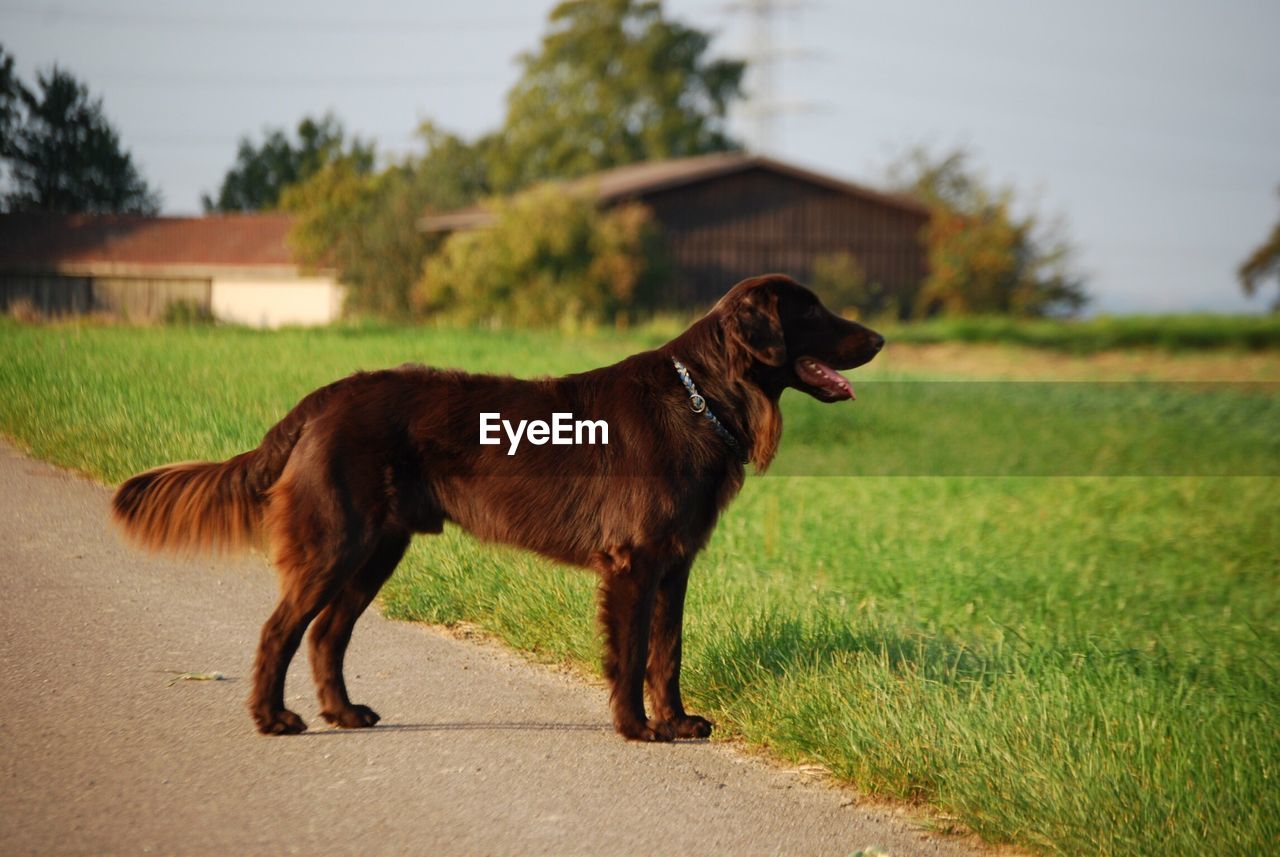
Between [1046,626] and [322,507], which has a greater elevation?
[322,507]

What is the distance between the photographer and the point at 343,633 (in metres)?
5.07

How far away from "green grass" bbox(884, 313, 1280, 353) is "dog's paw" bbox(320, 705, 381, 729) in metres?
29.0

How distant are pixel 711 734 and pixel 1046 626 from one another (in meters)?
4.67

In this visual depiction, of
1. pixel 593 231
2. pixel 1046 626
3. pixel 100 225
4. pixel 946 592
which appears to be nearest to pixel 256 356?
pixel 100 225

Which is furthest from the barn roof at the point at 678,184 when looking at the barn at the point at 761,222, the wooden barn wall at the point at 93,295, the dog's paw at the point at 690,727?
the dog's paw at the point at 690,727

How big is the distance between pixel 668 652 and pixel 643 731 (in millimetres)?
353

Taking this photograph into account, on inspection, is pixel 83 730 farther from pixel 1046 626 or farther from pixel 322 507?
pixel 1046 626

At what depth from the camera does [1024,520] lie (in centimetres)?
1431

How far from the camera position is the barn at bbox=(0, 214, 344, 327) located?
15.9 meters

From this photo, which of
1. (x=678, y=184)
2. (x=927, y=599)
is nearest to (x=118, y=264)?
(x=927, y=599)

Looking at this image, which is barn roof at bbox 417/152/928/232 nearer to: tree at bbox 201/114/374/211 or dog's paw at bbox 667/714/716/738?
tree at bbox 201/114/374/211

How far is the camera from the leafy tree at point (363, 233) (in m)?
40.3

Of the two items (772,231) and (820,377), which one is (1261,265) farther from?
(820,377)

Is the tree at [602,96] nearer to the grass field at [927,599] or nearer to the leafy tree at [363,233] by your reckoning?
the leafy tree at [363,233]
